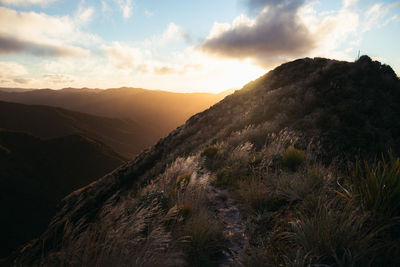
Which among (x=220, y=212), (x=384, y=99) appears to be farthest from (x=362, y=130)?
(x=220, y=212)

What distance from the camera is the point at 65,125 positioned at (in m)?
107

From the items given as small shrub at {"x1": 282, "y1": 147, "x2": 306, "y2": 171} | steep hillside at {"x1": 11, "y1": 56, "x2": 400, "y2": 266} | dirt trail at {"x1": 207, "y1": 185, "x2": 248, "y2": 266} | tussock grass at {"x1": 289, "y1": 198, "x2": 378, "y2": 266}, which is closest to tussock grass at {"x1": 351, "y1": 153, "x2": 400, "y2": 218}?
steep hillside at {"x1": 11, "y1": 56, "x2": 400, "y2": 266}

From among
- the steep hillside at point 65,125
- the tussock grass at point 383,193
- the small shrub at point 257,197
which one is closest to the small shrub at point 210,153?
the small shrub at point 257,197

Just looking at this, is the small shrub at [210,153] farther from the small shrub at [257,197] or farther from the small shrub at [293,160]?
the small shrub at [257,197]

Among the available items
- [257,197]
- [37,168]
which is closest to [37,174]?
[37,168]

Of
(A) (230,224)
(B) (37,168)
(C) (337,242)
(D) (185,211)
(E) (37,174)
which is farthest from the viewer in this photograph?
(B) (37,168)

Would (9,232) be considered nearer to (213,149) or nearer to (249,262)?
(213,149)

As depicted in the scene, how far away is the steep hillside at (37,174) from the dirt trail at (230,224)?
43520mm

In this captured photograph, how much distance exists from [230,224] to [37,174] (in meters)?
66.4

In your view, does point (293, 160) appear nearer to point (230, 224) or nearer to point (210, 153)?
point (230, 224)

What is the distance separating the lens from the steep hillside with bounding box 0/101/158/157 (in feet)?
328

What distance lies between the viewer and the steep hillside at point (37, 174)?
39.7 m

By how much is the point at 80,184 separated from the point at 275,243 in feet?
213

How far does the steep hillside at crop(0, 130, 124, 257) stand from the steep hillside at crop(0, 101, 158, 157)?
65.7 ft
